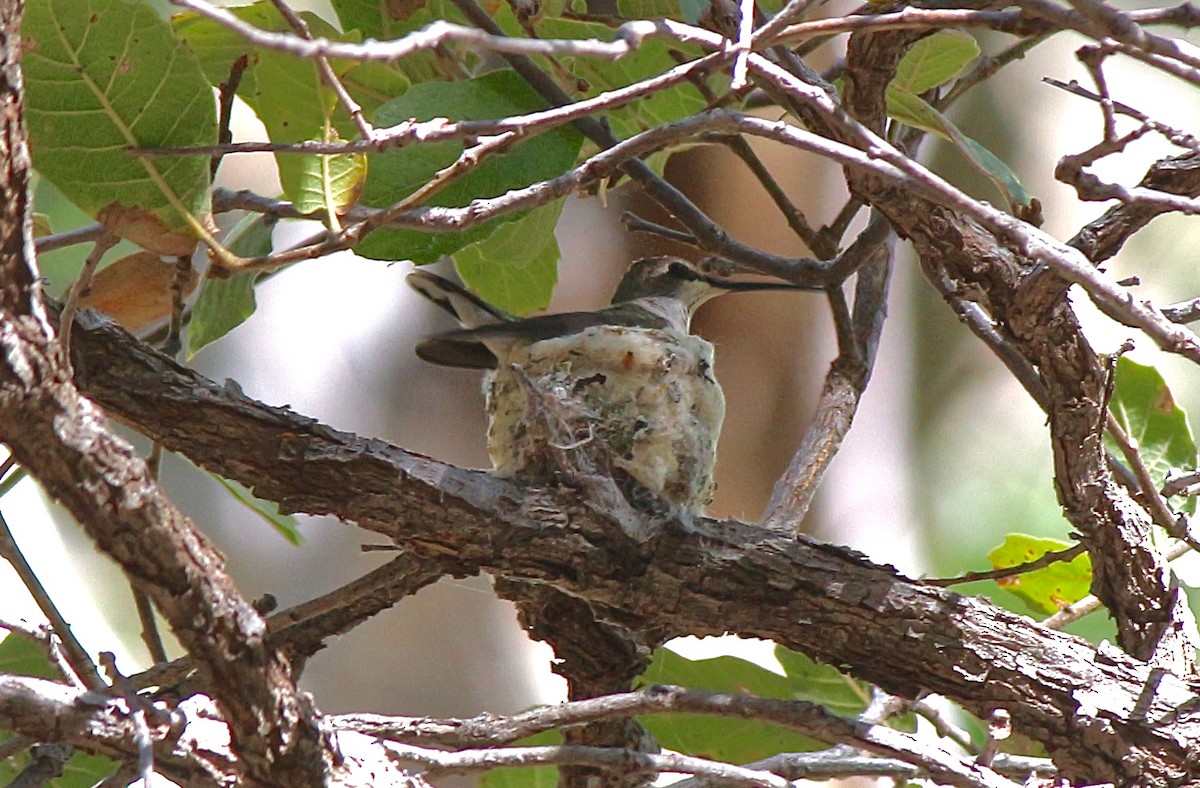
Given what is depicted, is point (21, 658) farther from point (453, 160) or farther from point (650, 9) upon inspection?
point (650, 9)

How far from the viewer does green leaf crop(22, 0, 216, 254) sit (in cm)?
93

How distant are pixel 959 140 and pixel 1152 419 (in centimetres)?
70

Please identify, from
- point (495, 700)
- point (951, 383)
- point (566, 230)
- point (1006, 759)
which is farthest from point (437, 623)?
point (1006, 759)

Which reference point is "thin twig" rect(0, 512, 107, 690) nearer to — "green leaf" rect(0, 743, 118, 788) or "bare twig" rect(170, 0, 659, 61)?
"green leaf" rect(0, 743, 118, 788)

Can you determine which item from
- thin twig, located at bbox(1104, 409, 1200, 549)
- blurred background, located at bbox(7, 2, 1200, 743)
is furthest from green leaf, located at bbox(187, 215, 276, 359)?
blurred background, located at bbox(7, 2, 1200, 743)

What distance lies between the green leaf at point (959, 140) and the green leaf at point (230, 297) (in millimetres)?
629

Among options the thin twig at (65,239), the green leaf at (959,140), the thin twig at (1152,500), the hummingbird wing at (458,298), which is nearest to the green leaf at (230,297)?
the thin twig at (65,239)

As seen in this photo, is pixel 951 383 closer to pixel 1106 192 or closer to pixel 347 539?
pixel 347 539

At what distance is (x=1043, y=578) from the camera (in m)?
1.72

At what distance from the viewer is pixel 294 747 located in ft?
2.61

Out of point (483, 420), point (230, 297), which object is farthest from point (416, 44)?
A: point (483, 420)

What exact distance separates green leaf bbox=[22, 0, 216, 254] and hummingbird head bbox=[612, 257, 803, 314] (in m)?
1.44

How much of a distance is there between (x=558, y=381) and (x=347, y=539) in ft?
6.97

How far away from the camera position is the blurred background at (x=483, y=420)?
338 centimetres
